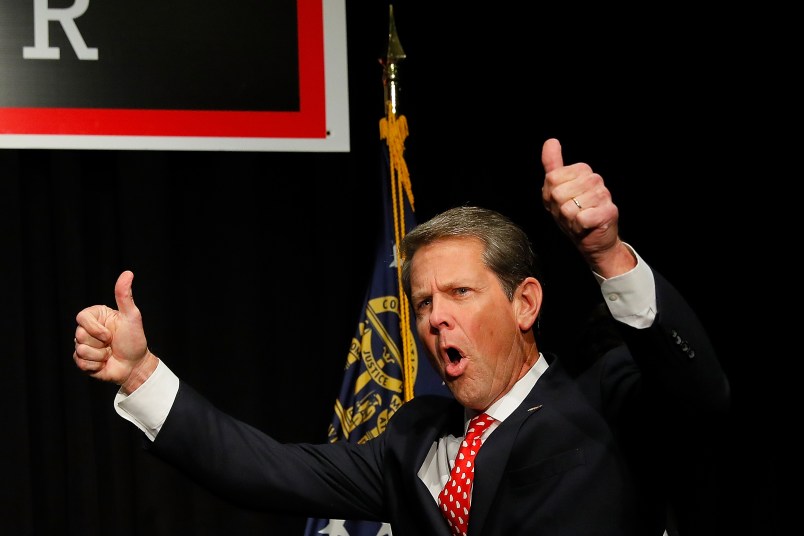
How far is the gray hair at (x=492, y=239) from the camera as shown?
1748 mm

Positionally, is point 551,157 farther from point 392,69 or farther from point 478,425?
point 392,69

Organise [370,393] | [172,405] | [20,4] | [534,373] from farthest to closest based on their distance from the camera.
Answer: [370,393] < [20,4] < [534,373] < [172,405]

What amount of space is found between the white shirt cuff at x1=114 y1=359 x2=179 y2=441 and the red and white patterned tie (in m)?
0.48

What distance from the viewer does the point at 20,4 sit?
2.28m

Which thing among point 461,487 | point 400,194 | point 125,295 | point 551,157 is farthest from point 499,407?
Result: point 400,194

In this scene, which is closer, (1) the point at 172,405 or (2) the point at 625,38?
(1) the point at 172,405

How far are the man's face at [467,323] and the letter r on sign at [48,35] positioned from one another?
105 cm

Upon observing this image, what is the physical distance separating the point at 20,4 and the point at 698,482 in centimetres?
239

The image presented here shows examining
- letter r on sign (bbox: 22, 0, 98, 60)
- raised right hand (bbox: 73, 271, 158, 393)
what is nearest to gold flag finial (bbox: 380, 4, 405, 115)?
letter r on sign (bbox: 22, 0, 98, 60)

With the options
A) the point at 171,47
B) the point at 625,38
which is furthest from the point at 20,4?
the point at 625,38

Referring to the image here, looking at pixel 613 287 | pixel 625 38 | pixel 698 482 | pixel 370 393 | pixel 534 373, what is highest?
pixel 625 38

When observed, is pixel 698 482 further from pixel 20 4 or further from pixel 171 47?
pixel 20 4

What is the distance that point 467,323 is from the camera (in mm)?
1690

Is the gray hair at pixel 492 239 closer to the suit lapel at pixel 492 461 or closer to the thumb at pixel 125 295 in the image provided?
the suit lapel at pixel 492 461
